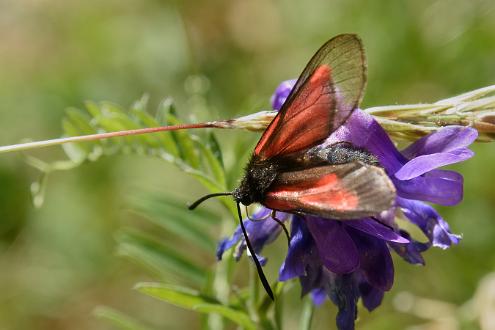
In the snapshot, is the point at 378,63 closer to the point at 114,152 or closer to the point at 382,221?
the point at 114,152

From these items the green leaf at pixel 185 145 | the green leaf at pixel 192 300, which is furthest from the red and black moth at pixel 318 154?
the green leaf at pixel 185 145

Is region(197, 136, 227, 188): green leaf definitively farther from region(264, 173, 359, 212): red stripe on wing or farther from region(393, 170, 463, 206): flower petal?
region(393, 170, 463, 206): flower petal

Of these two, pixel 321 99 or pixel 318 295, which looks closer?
pixel 321 99

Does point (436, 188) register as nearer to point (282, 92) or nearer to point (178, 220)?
point (282, 92)

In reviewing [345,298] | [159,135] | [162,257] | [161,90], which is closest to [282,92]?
[159,135]

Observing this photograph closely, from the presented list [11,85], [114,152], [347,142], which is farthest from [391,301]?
[11,85]

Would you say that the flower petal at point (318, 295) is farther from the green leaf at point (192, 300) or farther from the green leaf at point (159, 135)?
the green leaf at point (159, 135)
